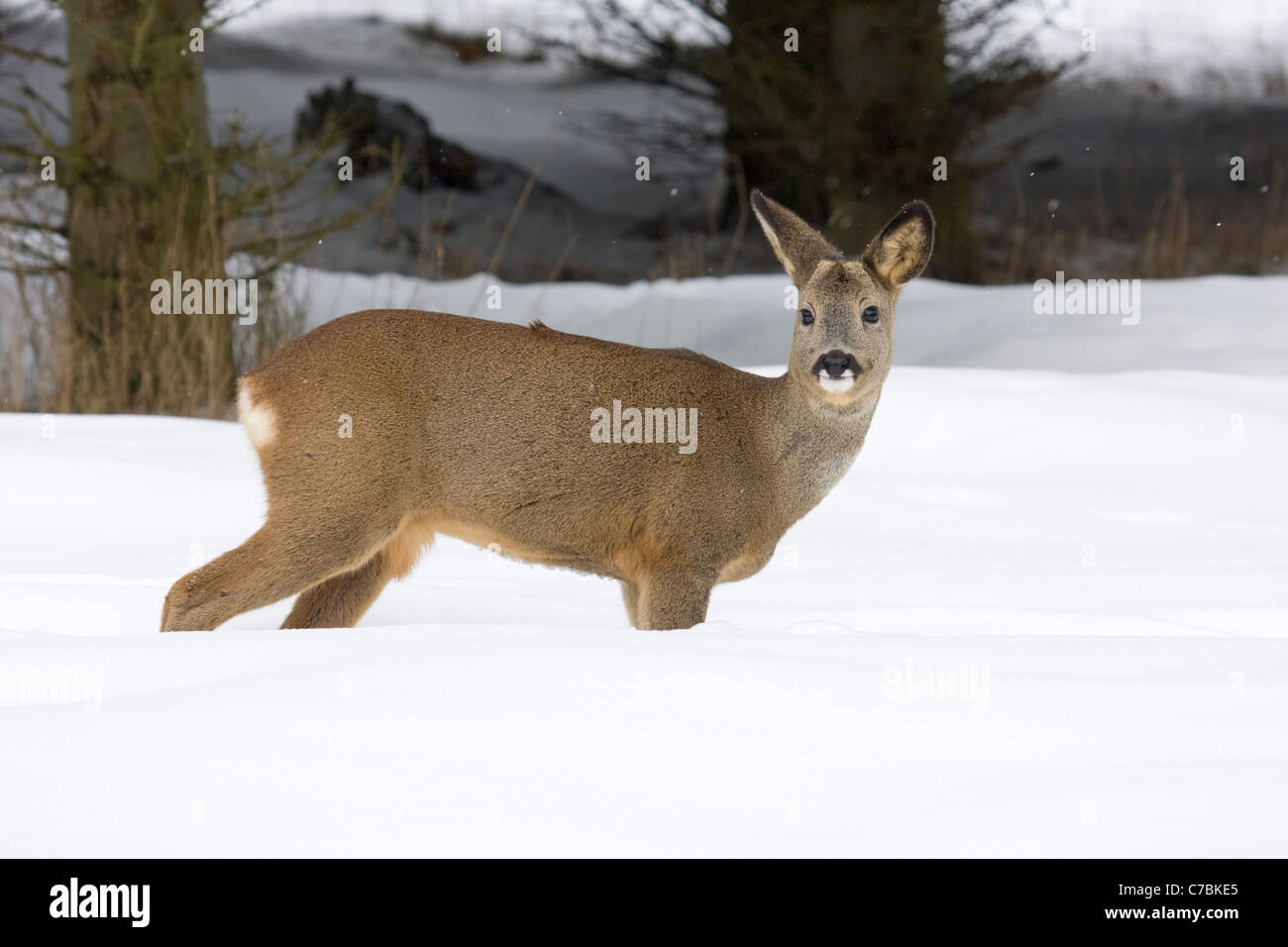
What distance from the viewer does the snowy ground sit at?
3.08 metres

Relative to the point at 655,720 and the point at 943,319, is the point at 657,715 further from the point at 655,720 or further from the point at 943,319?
the point at 943,319

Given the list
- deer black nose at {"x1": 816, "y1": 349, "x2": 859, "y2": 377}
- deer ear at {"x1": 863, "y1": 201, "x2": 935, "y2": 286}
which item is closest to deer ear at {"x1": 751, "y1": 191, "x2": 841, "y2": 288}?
deer ear at {"x1": 863, "y1": 201, "x2": 935, "y2": 286}

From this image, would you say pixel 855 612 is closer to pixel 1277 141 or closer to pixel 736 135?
pixel 736 135

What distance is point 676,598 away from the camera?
4891 mm

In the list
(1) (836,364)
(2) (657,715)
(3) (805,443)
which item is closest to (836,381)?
(1) (836,364)

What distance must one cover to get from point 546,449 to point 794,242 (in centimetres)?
108

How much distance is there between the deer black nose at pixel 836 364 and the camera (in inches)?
194

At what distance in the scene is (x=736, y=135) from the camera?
52.9 ft

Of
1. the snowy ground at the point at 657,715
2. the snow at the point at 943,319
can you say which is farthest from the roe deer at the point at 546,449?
the snow at the point at 943,319

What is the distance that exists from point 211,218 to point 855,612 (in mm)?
5421

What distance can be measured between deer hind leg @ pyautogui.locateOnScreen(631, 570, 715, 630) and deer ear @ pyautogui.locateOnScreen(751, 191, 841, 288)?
102cm

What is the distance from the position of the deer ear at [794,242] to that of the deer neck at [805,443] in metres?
0.37

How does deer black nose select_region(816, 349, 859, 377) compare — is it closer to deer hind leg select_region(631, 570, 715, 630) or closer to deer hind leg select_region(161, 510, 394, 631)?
deer hind leg select_region(631, 570, 715, 630)

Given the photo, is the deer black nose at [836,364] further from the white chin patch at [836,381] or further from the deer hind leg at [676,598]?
the deer hind leg at [676,598]
